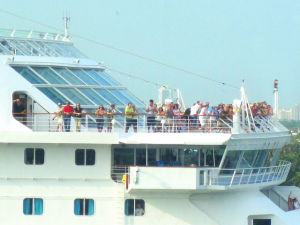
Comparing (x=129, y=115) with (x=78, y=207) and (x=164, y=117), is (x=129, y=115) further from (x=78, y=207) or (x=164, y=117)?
(x=78, y=207)

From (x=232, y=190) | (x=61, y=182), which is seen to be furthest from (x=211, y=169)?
(x=61, y=182)

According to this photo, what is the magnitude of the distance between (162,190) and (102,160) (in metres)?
2.34

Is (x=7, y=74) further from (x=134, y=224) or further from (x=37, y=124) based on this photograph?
(x=134, y=224)

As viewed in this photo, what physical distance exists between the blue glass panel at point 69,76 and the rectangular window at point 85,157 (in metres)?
3.77

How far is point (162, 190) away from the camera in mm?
29531

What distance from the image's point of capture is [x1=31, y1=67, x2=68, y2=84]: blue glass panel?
32.7 meters

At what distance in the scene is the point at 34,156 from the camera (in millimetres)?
30406

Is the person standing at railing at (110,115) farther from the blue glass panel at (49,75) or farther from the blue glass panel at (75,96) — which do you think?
the blue glass panel at (49,75)

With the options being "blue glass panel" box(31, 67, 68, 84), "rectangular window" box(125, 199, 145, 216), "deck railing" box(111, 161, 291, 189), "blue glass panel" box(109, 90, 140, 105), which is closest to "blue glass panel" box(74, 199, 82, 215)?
"deck railing" box(111, 161, 291, 189)

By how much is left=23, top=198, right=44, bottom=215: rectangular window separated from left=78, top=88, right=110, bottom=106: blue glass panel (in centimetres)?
457

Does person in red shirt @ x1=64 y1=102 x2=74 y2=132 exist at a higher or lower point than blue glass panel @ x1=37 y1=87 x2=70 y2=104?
lower

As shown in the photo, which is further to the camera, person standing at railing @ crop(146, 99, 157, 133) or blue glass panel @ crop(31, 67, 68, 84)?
blue glass panel @ crop(31, 67, 68, 84)

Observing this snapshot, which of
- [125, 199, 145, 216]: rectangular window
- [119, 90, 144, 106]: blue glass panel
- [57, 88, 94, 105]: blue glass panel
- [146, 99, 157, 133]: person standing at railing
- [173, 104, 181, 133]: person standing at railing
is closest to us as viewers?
[125, 199, 145, 216]: rectangular window

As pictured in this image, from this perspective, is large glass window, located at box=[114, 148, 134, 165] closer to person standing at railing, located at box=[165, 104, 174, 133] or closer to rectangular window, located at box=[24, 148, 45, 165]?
person standing at railing, located at box=[165, 104, 174, 133]
